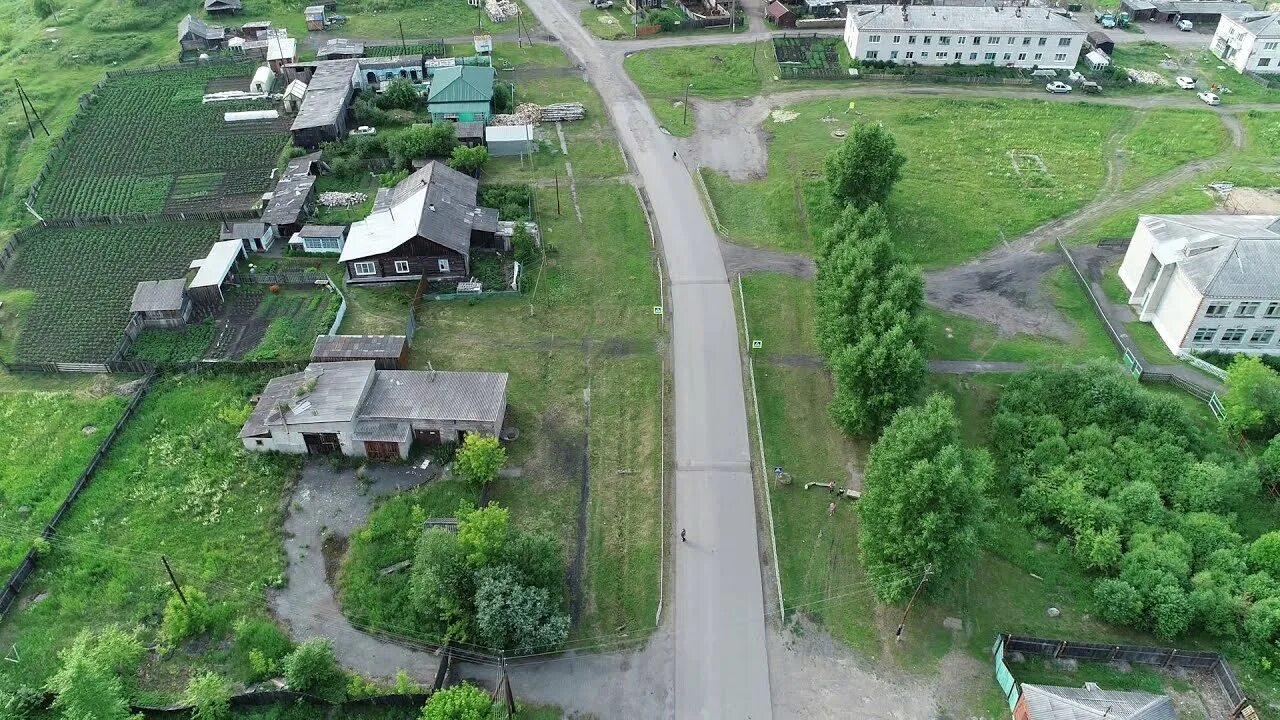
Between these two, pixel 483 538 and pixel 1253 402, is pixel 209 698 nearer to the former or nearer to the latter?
pixel 483 538

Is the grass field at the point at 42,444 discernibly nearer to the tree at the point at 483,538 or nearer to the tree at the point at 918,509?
the tree at the point at 483,538

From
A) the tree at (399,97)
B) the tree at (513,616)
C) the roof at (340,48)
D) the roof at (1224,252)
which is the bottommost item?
the tree at (513,616)

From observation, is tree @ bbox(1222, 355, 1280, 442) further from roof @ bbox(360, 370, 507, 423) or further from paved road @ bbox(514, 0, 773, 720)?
roof @ bbox(360, 370, 507, 423)

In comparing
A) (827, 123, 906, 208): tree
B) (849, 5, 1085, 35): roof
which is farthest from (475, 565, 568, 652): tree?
(849, 5, 1085, 35): roof

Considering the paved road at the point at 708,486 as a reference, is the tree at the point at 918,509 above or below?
above

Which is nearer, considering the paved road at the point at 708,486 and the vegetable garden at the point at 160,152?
the paved road at the point at 708,486

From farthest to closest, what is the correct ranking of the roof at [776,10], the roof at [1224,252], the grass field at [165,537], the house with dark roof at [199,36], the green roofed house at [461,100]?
the roof at [776,10] → the house with dark roof at [199,36] → the green roofed house at [461,100] → the roof at [1224,252] → the grass field at [165,537]

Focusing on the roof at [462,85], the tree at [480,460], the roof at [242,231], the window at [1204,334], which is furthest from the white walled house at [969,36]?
the tree at [480,460]
